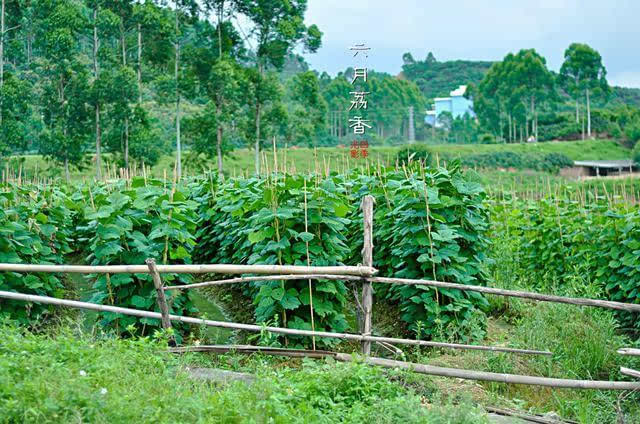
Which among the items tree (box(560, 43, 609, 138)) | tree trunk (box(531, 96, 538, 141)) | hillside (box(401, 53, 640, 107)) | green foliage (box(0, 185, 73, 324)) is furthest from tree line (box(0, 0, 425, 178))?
hillside (box(401, 53, 640, 107))

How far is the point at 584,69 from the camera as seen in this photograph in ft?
185

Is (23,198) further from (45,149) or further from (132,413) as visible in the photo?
(45,149)

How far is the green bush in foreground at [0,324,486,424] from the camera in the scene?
3768mm

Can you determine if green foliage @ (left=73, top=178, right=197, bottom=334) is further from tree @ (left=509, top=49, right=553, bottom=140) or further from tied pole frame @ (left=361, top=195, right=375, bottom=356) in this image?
tree @ (left=509, top=49, right=553, bottom=140)

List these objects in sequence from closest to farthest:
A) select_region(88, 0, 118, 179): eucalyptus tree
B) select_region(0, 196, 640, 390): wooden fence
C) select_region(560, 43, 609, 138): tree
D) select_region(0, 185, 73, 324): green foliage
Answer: select_region(0, 196, 640, 390): wooden fence → select_region(0, 185, 73, 324): green foliage → select_region(88, 0, 118, 179): eucalyptus tree → select_region(560, 43, 609, 138): tree

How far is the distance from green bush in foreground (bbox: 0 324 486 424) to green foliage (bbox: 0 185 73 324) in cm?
164

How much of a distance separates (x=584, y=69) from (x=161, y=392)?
5746 centimetres

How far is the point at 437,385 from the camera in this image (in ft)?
17.3

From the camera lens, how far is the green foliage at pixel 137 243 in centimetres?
630

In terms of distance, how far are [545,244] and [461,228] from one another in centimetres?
290

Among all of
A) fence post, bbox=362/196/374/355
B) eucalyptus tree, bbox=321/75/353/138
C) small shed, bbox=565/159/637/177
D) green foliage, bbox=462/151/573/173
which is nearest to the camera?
fence post, bbox=362/196/374/355

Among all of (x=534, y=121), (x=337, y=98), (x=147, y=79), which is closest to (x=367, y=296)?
(x=147, y=79)

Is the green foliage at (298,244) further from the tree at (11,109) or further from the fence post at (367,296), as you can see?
the tree at (11,109)

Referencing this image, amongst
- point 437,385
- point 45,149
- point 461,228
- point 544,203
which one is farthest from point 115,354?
point 45,149
